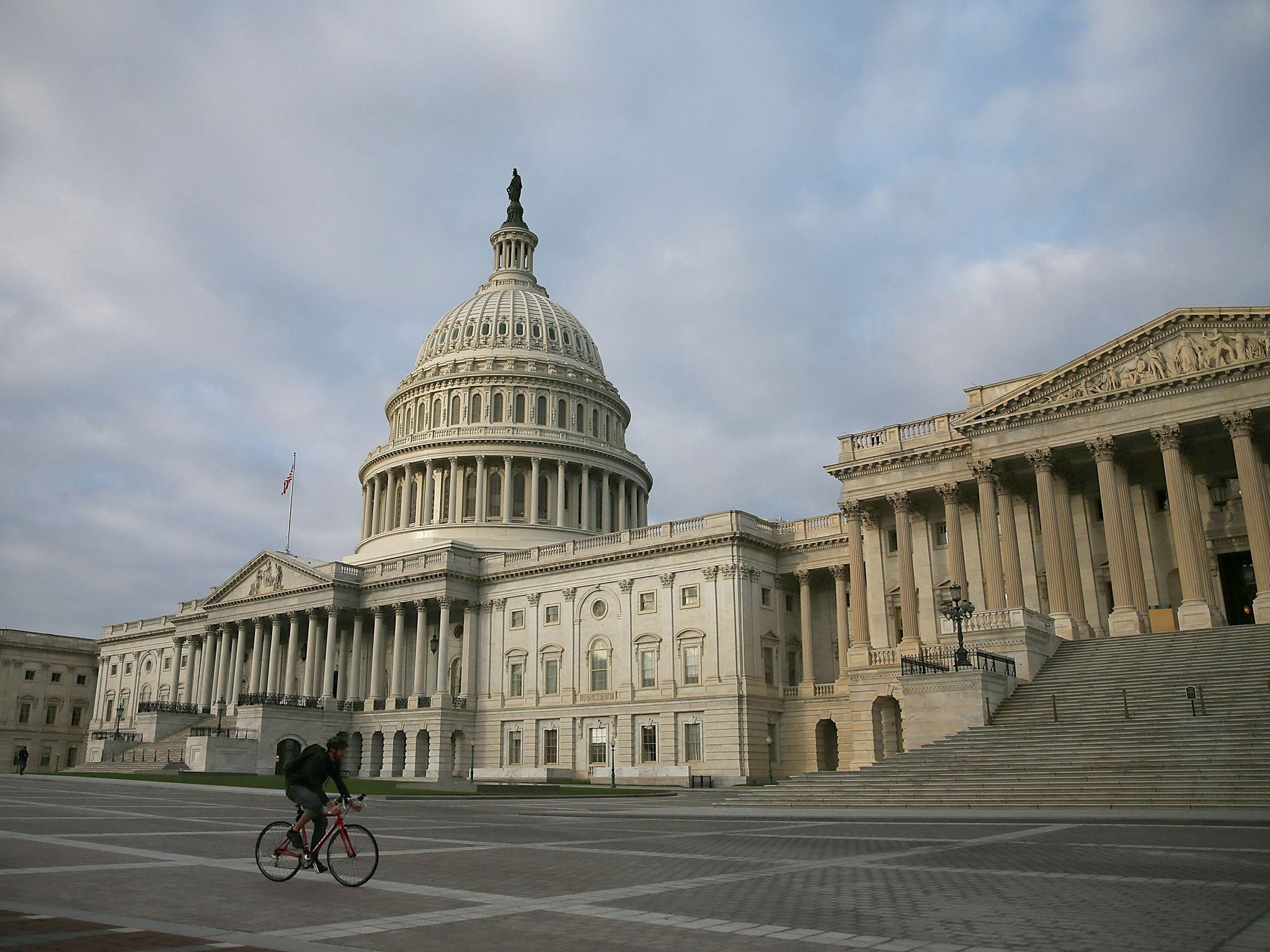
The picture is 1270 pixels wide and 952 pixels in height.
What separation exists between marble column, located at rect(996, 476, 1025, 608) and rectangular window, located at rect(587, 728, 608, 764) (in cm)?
3116

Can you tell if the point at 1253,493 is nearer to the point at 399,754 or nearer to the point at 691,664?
the point at 691,664

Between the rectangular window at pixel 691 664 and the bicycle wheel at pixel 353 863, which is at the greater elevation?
the rectangular window at pixel 691 664

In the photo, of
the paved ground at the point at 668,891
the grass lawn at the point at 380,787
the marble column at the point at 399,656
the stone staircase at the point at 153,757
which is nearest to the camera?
the paved ground at the point at 668,891

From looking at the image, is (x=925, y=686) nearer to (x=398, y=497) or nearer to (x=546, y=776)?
(x=546, y=776)

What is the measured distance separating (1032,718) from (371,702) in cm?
5847

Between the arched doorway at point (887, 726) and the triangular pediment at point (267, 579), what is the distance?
49374 mm

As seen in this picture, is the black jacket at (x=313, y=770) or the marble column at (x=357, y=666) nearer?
the black jacket at (x=313, y=770)

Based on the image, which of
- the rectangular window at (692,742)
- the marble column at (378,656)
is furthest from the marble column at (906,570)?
the marble column at (378,656)

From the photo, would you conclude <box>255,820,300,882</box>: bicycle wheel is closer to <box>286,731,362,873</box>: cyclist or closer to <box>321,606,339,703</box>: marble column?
<box>286,731,362,873</box>: cyclist

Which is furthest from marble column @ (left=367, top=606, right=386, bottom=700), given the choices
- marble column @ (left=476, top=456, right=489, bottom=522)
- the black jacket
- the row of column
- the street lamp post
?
the black jacket

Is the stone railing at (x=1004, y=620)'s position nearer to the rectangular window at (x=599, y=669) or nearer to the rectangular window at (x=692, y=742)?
the rectangular window at (x=692, y=742)

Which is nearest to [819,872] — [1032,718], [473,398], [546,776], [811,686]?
[1032,718]

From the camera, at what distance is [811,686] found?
6775cm

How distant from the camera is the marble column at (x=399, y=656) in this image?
81.4 m
